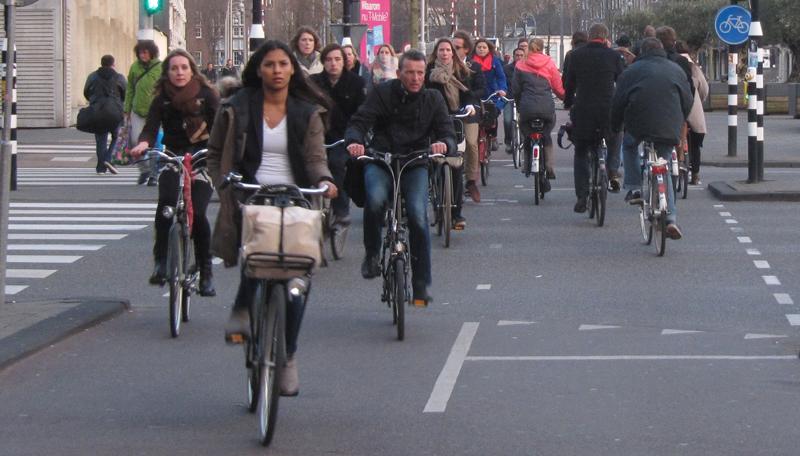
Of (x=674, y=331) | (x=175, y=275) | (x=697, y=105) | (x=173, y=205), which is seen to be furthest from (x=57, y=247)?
(x=697, y=105)

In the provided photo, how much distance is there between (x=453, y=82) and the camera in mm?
15875

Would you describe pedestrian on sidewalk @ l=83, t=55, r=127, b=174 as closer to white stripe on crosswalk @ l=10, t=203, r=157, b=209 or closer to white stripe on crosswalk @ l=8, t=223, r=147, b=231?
white stripe on crosswalk @ l=10, t=203, r=157, b=209

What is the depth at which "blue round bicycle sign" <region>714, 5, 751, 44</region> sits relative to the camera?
23891 mm

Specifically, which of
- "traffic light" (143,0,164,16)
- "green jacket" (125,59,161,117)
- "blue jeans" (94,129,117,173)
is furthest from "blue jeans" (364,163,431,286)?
"blue jeans" (94,129,117,173)

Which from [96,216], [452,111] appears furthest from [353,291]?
[96,216]

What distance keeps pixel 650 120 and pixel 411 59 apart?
433 centimetres

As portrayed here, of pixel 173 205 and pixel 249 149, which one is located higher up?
pixel 249 149

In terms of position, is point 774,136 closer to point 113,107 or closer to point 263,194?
point 113,107

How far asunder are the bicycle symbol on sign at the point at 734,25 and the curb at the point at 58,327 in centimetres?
1460

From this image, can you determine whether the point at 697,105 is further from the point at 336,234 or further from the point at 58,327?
the point at 58,327

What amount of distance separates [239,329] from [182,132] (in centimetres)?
352

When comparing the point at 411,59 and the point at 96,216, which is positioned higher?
the point at 411,59

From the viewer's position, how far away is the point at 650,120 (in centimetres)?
1434

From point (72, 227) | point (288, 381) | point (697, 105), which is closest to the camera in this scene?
point (288, 381)
